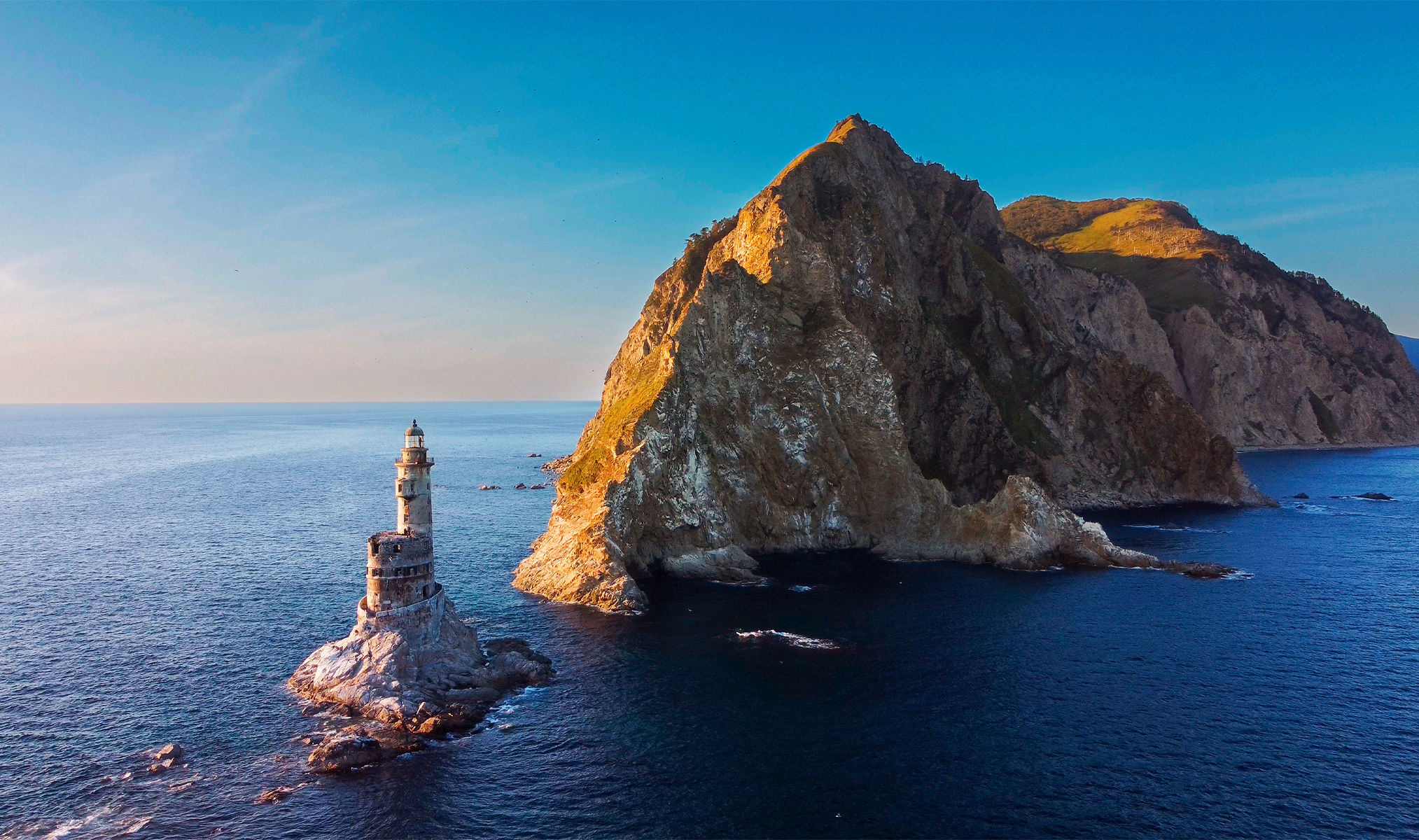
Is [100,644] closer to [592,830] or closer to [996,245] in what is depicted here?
[592,830]

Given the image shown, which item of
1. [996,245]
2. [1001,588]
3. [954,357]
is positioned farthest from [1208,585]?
[996,245]

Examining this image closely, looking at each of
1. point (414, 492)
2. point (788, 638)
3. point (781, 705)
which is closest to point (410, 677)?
point (414, 492)

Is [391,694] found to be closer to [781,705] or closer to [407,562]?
[407,562]

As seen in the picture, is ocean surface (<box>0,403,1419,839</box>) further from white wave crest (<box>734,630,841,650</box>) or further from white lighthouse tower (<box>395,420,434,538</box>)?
white lighthouse tower (<box>395,420,434,538</box>)

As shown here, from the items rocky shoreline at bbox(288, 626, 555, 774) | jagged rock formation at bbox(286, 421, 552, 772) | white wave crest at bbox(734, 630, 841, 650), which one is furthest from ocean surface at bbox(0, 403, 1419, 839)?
jagged rock formation at bbox(286, 421, 552, 772)

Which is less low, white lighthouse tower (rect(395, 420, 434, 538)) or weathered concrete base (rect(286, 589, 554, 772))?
white lighthouse tower (rect(395, 420, 434, 538))
